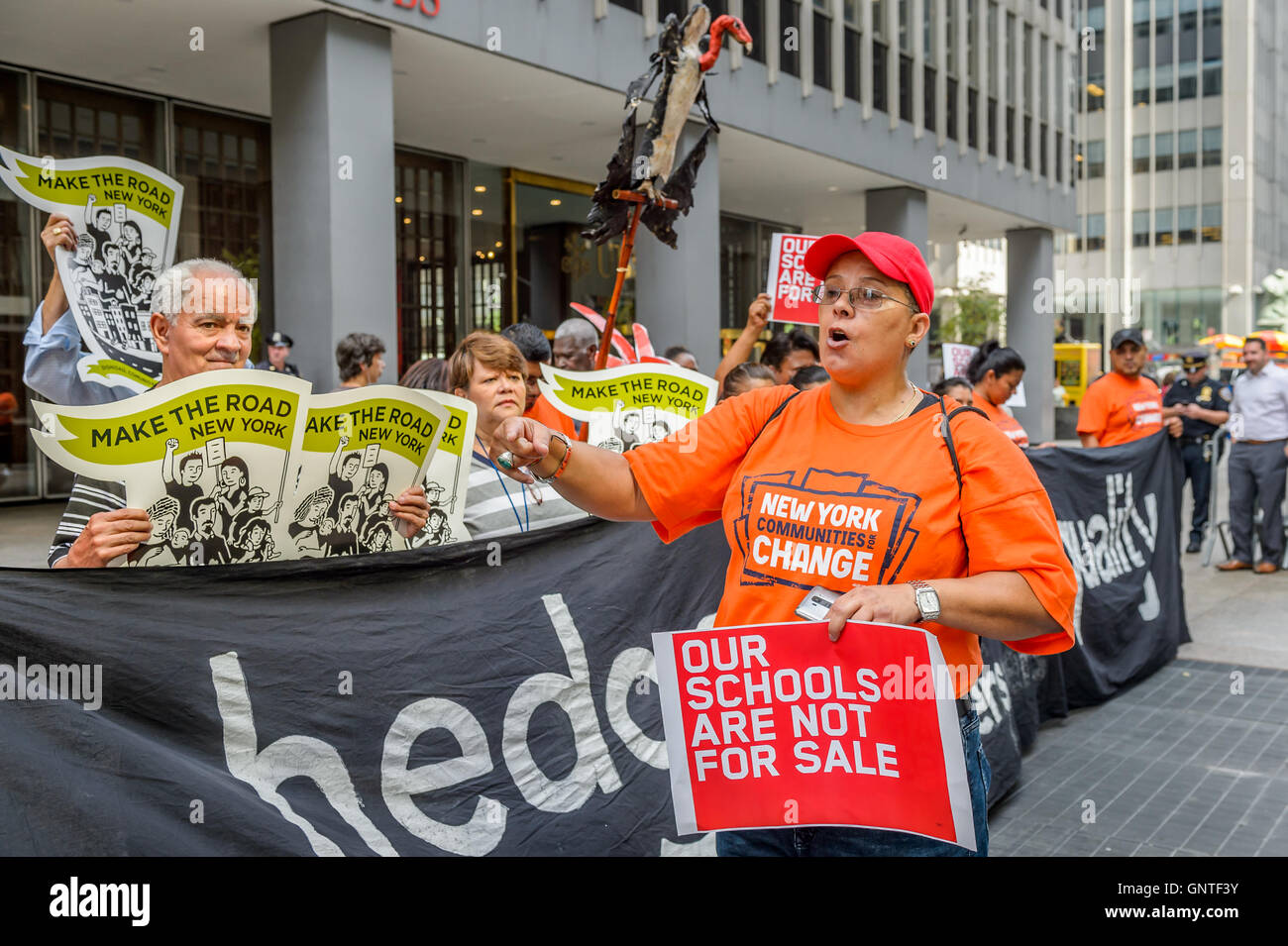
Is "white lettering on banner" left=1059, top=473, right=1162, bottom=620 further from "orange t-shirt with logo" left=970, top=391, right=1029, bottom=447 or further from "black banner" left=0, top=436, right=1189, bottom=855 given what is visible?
"black banner" left=0, top=436, right=1189, bottom=855

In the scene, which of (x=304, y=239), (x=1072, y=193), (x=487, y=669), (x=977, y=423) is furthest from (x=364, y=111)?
(x=1072, y=193)

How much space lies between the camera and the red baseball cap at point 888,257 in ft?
7.49

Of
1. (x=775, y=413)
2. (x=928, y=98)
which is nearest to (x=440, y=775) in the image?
(x=775, y=413)

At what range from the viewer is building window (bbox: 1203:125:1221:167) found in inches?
2643

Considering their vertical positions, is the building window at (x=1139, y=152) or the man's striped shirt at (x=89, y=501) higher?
the building window at (x=1139, y=152)

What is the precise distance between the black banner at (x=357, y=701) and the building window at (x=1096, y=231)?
75128 mm

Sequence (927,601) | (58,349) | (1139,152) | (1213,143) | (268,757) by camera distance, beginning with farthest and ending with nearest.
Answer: (1139,152)
(1213,143)
(58,349)
(268,757)
(927,601)

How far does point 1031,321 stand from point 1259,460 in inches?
685

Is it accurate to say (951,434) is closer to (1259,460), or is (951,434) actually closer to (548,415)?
(548,415)

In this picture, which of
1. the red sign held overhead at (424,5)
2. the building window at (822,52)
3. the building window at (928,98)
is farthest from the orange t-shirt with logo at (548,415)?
the building window at (928,98)

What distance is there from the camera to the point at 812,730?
236 centimetres

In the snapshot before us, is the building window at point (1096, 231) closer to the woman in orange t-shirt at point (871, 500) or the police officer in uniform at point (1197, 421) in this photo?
the police officer in uniform at point (1197, 421)

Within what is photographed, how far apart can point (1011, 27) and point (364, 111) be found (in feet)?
64.9
